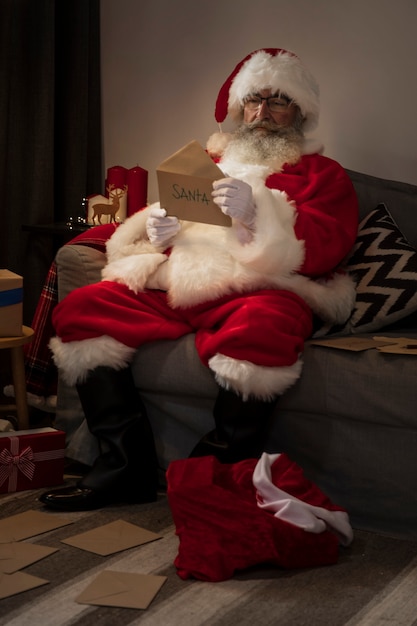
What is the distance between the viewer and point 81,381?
2.30 meters

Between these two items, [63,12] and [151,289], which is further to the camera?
[63,12]

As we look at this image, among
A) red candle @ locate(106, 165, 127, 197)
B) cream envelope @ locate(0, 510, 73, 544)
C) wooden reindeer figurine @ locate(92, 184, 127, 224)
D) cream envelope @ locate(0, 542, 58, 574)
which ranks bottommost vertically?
cream envelope @ locate(0, 510, 73, 544)

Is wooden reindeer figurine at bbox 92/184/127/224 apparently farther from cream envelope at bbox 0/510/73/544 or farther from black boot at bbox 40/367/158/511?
cream envelope at bbox 0/510/73/544

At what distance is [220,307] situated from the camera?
227cm

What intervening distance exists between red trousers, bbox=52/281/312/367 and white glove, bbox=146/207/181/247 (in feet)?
0.52

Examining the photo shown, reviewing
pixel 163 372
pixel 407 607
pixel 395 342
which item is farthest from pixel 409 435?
pixel 163 372

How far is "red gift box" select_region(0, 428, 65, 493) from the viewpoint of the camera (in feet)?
→ 7.55

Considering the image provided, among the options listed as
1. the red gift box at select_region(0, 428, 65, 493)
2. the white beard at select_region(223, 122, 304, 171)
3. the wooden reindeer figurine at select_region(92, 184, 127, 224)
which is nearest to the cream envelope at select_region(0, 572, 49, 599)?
the red gift box at select_region(0, 428, 65, 493)

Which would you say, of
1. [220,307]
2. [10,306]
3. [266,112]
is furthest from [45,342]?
[266,112]

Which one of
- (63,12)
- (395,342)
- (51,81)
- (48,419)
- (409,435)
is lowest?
(48,419)

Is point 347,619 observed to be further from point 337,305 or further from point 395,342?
point 337,305

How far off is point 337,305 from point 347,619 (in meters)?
0.97

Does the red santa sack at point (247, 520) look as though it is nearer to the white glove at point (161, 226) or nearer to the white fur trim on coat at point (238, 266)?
the white fur trim on coat at point (238, 266)

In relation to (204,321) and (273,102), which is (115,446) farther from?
(273,102)
